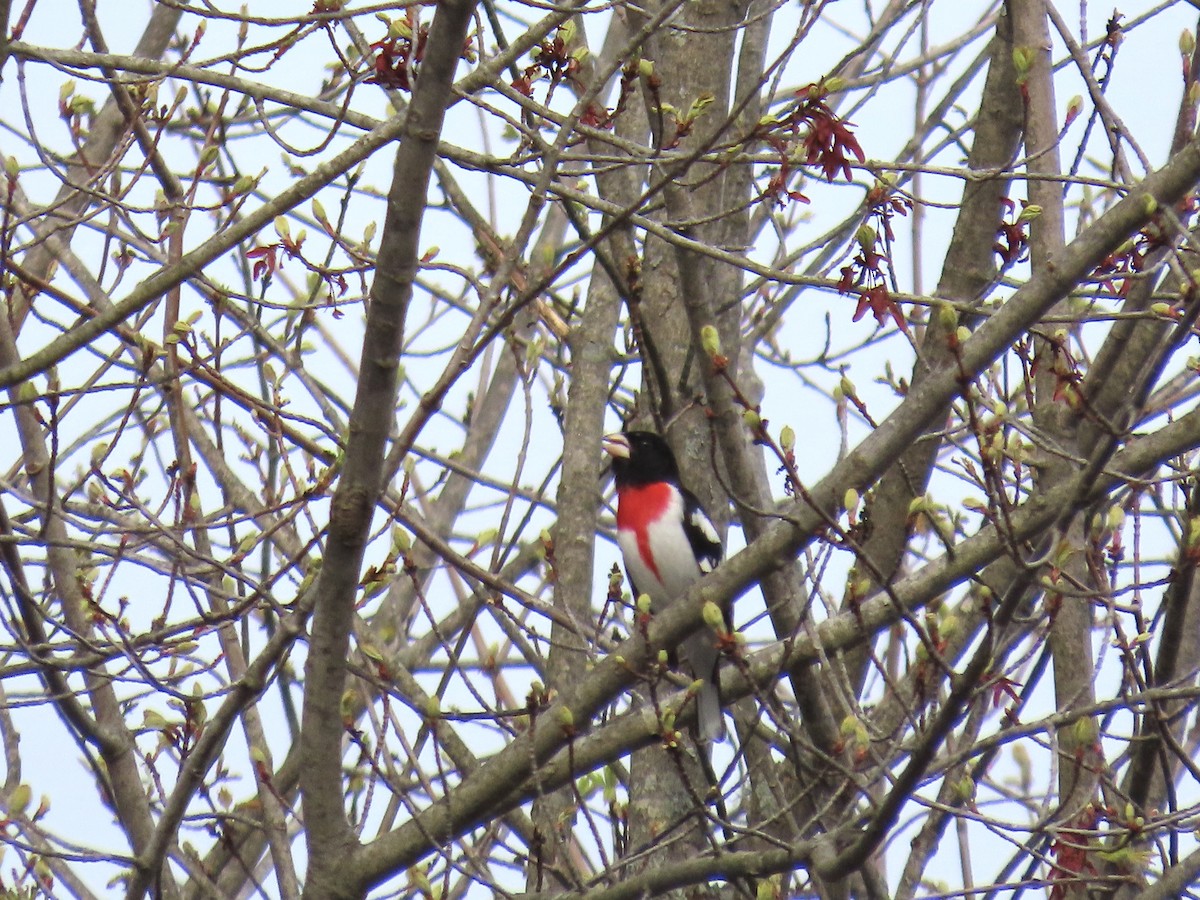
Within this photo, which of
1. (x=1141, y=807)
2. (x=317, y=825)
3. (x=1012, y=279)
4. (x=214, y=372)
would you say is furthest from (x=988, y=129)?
(x=317, y=825)

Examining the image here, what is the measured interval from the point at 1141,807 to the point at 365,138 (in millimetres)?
2924

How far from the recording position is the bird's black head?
588cm

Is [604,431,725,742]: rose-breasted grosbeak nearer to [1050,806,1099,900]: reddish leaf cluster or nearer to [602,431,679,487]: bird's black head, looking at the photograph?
[602,431,679,487]: bird's black head

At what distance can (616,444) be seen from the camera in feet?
19.3

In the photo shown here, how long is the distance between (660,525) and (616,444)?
37 centimetres

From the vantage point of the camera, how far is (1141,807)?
14.1 feet

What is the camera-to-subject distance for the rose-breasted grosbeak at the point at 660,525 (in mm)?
5812

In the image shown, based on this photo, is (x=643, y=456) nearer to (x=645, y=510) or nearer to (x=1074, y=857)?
(x=645, y=510)

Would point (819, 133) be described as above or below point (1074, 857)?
above

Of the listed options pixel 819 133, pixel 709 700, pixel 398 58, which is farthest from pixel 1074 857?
pixel 398 58

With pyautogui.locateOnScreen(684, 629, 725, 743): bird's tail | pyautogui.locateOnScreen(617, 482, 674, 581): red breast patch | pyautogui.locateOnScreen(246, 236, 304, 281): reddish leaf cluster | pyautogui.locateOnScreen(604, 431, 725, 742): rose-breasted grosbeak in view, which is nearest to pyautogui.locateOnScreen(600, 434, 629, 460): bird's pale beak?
pyautogui.locateOnScreen(604, 431, 725, 742): rose-breasted grosbeak

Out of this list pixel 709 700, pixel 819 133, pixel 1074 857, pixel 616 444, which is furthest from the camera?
pixel 616 444

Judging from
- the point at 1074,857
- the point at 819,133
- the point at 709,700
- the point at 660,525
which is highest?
the point at 660,525

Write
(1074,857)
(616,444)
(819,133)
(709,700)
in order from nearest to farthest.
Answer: (819,133)
(1074,857)
(709,700)
(616,444)
